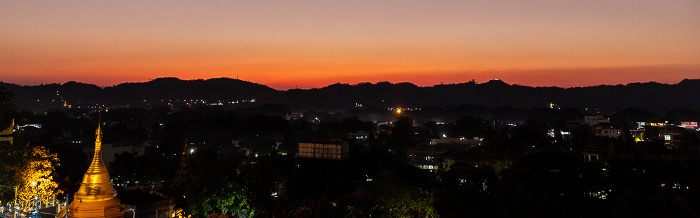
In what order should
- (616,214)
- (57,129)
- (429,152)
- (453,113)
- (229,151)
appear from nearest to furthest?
(616,214), (429,152), (229,151), (57,129), (453,113)

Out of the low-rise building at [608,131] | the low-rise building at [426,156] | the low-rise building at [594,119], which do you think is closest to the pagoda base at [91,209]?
the low-rise building at [426,156]

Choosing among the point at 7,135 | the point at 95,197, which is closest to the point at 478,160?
the point at 7,135

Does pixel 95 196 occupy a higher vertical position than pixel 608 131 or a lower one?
higher

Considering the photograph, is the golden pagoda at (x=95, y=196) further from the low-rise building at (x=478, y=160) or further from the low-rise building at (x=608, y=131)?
the low-rise building at (x=608, y=131)

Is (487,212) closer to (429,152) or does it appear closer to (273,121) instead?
(429,152)

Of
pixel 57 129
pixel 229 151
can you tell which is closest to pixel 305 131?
pixel 229 151

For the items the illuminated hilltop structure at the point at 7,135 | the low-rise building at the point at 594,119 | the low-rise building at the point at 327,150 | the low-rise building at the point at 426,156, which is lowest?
the low-rise building at the point at 426,156

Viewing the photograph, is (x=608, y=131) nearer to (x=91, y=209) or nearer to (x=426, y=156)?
(x=426, y=156)

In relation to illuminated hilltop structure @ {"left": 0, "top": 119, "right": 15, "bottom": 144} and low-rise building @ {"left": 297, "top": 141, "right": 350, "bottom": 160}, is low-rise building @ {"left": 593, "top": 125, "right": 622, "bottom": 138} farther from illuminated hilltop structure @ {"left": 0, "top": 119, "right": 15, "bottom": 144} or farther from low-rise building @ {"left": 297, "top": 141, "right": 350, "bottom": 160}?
illuminated hilltop structure @ {"left": 0, "top": 119, "right": 15, "bottom": 144}
